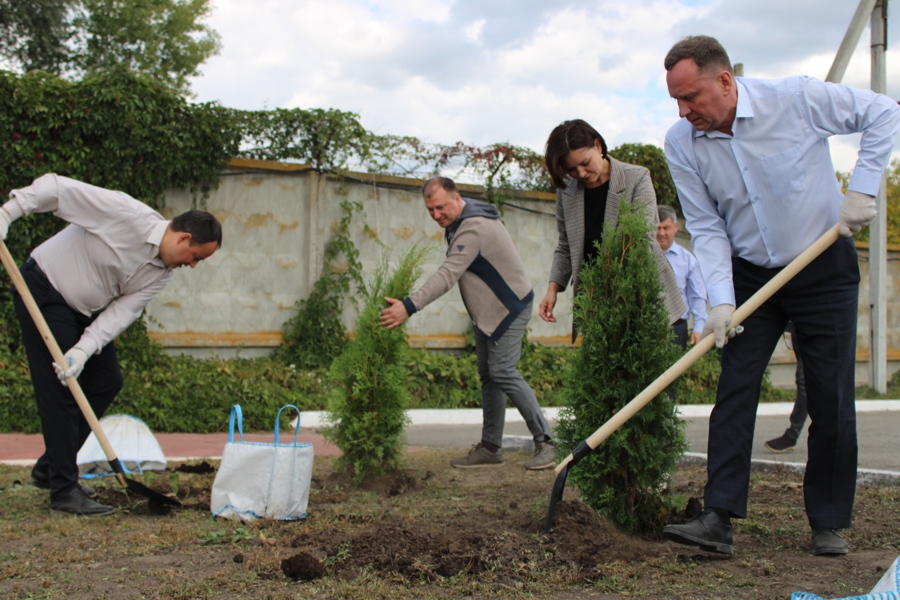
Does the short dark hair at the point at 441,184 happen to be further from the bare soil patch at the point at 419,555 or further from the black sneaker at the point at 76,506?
the black sneaker at the point at 76,506

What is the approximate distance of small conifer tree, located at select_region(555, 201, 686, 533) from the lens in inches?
141

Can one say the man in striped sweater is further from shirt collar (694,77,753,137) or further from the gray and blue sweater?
shirt collar (694,77,753,137)

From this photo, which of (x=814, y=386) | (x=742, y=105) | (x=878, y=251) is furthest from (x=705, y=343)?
(x=878, y=251)

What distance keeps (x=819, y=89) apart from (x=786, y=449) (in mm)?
4221

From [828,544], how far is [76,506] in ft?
12.1

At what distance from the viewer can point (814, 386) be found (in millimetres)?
3559

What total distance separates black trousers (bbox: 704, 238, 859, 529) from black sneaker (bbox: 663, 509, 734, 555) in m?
0.08

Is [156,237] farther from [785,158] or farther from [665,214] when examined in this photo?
[665,214]

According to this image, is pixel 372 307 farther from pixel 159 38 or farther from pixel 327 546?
pixel 159 38

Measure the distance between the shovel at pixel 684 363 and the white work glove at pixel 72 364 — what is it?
2.54 metres

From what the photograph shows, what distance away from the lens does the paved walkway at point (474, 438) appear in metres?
6.49

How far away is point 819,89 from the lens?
3.44 metres

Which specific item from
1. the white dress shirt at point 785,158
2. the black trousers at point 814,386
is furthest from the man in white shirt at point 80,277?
the black trousers at point 814,386

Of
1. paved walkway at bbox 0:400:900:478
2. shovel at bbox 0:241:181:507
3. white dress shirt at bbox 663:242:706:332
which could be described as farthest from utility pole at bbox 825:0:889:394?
shovel at bbox 0:241:181:507
